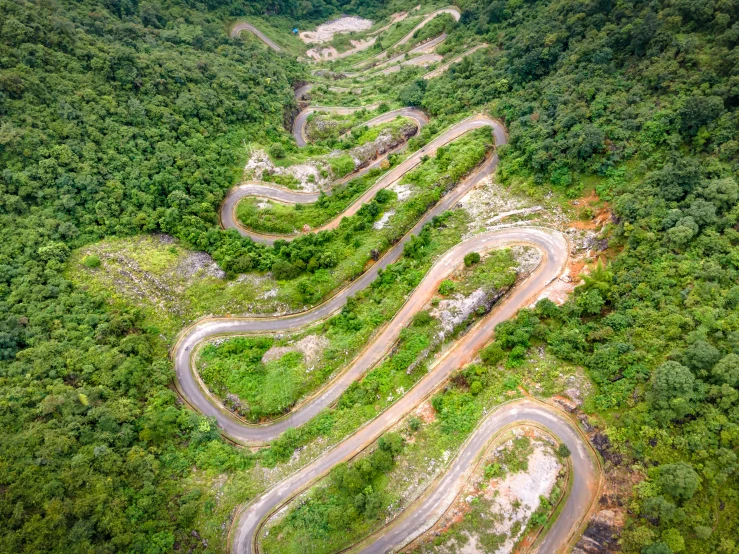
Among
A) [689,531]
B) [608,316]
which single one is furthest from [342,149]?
[689,531]

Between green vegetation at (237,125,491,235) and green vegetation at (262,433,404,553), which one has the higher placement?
green vegetation at (237,125,491,235)

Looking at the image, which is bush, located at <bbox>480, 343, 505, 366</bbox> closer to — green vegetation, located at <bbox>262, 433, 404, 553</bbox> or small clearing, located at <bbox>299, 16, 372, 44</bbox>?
green vegetation, located at <bbox>262, 433, 404, 553</bbox>

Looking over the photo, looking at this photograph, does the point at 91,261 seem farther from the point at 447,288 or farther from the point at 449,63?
the point at 449,63

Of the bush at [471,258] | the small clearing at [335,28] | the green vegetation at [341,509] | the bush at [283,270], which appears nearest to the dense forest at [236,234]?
the bush at [283,270]

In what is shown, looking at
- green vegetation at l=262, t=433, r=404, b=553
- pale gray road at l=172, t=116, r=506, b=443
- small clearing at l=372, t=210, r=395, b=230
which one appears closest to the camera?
green vegetation at l=262, t=433, r=404, b=553

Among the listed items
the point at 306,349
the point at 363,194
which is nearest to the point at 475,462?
the point at 306,349

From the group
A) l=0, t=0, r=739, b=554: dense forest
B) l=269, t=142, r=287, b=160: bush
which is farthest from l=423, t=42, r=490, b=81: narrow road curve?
l=269, t=142, r=287, b=160: bush
